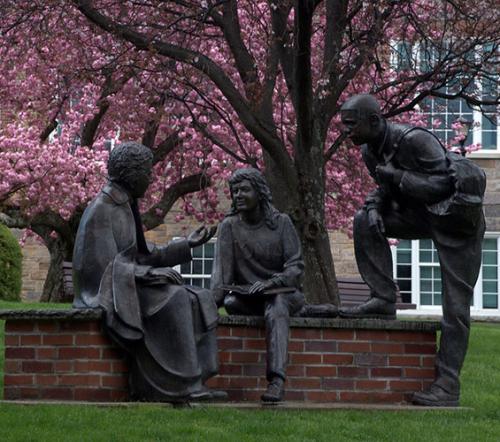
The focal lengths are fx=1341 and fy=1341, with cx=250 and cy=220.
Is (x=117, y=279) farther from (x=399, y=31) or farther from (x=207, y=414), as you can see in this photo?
(x=399, y=31)

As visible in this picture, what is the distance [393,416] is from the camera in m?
9.15

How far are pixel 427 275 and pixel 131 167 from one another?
A: 20.2m

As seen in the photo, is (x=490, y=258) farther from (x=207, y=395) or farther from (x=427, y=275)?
(x=207, y=395)

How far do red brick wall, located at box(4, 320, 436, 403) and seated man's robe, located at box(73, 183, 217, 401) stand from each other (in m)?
0.20

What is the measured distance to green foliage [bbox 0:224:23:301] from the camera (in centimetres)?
2211

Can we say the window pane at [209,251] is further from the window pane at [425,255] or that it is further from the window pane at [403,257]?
the window pane at [425,255]

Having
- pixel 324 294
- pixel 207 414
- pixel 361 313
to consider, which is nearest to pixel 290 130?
pixel 324 294

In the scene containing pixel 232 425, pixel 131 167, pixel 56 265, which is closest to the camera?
pixel 232 425

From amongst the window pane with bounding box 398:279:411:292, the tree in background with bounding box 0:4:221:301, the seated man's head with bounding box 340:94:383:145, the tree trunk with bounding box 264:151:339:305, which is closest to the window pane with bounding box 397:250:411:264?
the window pane with bounding box 398:279:411:292

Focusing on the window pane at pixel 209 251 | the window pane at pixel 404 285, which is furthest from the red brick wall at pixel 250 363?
the window pane at pixel 209 251

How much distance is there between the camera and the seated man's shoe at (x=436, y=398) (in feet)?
32.0

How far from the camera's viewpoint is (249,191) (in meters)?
9.93

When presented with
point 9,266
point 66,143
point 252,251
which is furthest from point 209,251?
point 252,251

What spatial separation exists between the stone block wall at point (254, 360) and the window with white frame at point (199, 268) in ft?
63.3
